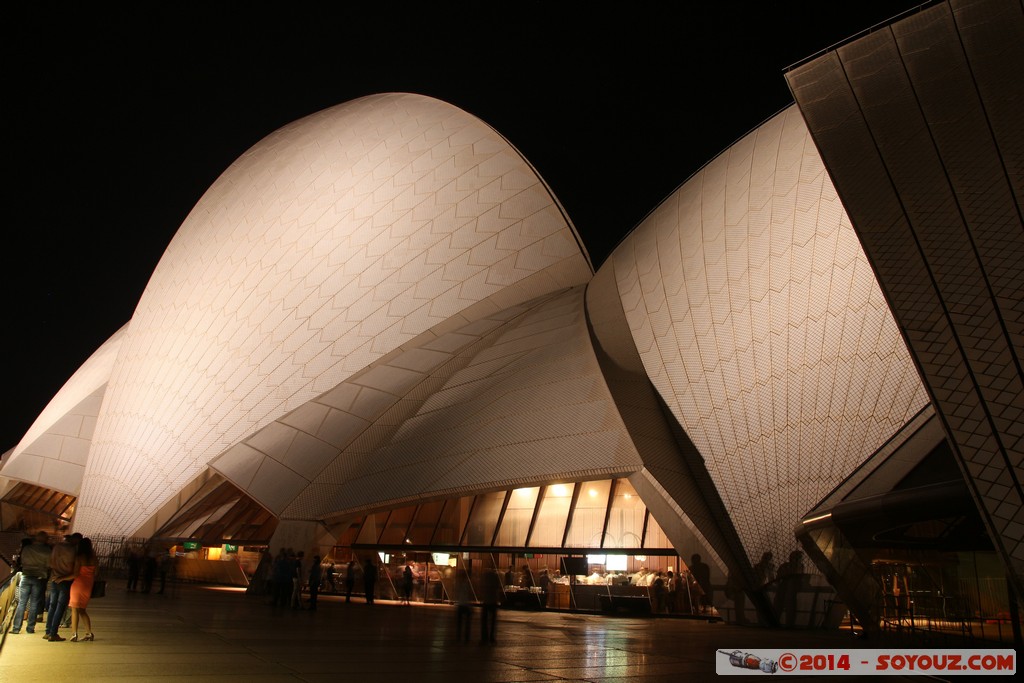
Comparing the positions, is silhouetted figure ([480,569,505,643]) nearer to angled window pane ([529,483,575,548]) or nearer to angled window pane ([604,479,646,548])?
angled window pane ([604,479,646,548])

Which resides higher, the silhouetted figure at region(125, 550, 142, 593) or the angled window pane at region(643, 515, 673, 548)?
the angled window pane at region(643, 515, 673, 548)

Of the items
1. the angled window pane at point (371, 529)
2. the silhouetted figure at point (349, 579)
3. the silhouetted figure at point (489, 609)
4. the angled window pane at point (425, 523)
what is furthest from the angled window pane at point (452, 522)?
the silhouetted figure at point (489, 609)

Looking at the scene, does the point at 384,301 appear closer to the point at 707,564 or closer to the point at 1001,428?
the point at 707,564

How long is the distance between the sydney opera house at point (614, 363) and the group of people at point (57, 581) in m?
8.37

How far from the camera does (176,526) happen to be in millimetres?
21828

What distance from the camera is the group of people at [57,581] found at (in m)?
8.77

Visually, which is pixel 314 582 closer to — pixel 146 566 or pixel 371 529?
pixel 371 529

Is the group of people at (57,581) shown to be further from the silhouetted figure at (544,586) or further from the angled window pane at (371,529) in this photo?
the angled window pane at (371,529)

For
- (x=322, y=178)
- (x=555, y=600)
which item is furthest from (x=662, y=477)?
(x=322, y=178)

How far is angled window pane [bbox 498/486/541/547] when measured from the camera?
18.0 metres

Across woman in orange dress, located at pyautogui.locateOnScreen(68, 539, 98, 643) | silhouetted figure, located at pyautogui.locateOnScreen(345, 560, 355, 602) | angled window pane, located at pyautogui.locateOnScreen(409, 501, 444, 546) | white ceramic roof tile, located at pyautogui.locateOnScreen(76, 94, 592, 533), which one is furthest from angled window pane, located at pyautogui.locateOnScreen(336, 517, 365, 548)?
woman in orange dress, located at pyautogui.locateOnScreen(68, 539, 98, 643)

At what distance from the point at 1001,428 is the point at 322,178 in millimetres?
23381

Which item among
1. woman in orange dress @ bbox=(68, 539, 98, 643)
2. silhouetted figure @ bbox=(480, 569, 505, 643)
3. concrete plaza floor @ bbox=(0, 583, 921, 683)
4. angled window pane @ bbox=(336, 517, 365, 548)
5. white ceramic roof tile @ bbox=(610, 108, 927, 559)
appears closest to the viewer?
concrete plaza floor @ bbox=(0, 583, 921, 683)

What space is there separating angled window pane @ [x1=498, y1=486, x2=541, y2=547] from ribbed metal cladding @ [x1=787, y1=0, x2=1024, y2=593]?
10.1 m
